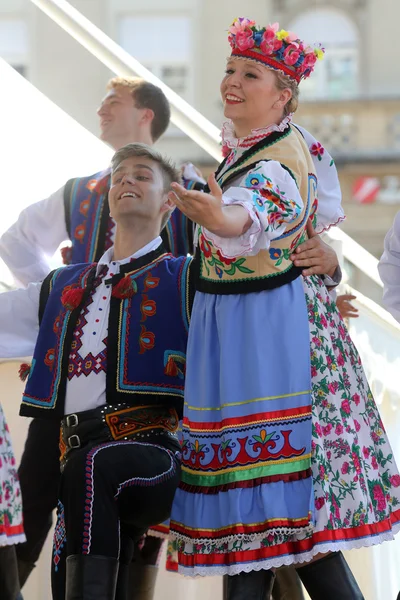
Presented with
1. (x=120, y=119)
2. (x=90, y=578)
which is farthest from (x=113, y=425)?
(x=120, y=119)

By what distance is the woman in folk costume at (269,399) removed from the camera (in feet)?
6.87

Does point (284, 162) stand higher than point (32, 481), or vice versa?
point (284, 162)

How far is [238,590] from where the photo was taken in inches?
83.0

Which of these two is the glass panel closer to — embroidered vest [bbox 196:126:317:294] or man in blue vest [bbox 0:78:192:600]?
man in blue vest [bbox 0:78:192:600]

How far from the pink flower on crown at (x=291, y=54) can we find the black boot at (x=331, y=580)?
94 cm

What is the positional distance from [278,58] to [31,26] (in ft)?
71.1

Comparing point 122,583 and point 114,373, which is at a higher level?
point 114,373

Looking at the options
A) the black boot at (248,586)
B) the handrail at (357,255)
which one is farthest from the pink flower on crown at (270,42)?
the handrail at (357,255)

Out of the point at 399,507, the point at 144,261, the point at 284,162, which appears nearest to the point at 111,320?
the point at 144,261

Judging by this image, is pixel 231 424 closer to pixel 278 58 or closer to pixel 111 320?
pixel 111 320

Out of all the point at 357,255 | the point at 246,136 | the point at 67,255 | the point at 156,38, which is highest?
the point at 156,38

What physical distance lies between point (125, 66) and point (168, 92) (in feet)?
0.60

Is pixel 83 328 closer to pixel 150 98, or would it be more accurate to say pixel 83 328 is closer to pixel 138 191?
pixel 138 191

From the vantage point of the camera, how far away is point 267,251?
86.7 inches
